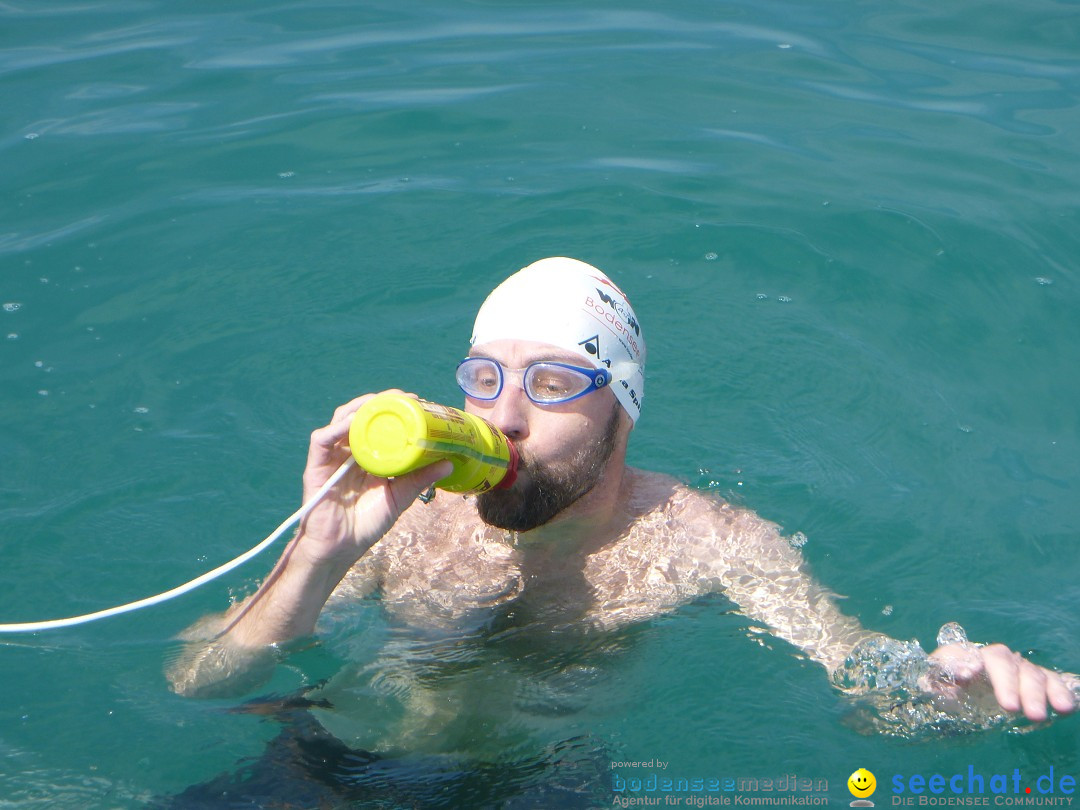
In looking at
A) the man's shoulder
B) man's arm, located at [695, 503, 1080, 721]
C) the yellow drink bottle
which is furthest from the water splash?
the yellow drink bottle

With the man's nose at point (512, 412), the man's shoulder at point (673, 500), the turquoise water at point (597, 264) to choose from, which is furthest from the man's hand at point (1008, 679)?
the man's nose at point (512, 412)

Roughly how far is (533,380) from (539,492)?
41cm

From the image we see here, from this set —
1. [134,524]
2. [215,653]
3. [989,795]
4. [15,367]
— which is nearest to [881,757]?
[989,795]

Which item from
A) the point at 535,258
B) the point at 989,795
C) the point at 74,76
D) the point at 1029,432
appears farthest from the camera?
the point at 74,76

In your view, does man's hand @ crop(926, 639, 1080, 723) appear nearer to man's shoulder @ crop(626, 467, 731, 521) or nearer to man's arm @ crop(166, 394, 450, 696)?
man's shoulder @ crop(626, 467, 731, 521)

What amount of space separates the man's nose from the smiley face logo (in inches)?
60.7

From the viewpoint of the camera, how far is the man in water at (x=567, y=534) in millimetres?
3861

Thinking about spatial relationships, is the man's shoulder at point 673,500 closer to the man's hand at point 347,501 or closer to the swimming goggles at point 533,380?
the swimming goggles at point 533,380

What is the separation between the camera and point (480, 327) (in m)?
4.28

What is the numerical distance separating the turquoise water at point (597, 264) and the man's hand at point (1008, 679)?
674mm

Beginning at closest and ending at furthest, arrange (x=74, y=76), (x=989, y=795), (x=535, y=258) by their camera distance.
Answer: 1. (x=989, y=795)
2. (x=535, y=258)
3. (x=74, y=76)

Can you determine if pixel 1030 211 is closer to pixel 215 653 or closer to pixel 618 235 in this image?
pixel 618 235

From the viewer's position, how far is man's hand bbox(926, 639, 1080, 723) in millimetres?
2957

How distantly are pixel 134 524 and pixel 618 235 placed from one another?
359 centimetres
